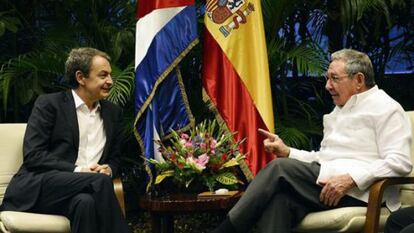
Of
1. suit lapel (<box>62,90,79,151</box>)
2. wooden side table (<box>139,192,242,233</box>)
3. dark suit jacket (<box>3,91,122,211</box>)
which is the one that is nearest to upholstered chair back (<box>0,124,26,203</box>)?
dark suit jacket (<box>3,91,122,211</box>)

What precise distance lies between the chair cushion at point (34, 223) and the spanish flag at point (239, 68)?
1335mm

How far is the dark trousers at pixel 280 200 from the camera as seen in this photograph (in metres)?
3.41

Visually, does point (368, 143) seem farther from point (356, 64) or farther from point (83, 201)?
point (83, 201)

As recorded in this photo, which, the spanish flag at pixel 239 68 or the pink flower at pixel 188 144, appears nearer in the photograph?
the pink flower at pixel 188 144

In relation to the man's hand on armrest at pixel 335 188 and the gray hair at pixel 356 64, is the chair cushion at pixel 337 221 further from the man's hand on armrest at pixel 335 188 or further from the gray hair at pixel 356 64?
the gray hair at pixel 356 64

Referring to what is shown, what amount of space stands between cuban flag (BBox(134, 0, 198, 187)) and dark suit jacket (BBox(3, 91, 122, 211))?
42 centimetres

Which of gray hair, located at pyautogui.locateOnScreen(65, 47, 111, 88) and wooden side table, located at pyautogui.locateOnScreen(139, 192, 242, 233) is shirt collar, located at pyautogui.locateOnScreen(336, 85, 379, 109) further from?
gray hair, located at pyautogui.locateOnScreen(65, 47, 111, 88)

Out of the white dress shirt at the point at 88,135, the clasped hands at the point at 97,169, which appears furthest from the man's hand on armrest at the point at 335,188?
the white dress shirt at the point at 88,135

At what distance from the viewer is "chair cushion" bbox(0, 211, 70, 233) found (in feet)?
11.1

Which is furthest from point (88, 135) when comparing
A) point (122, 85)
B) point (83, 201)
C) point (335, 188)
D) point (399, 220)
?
point (399, 220)

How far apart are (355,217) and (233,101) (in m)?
1.31

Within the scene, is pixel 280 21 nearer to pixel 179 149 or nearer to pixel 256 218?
pixel 179 149

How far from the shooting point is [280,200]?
136 inches

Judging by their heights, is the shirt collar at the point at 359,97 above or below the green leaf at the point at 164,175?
above
